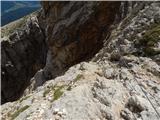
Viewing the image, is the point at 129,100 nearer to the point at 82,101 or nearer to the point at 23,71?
the point at 82,101

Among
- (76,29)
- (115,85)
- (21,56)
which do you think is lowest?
(21,56)

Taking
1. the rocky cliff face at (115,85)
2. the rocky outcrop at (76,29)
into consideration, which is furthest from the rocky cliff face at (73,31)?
the rocky cliff face at (115,85)

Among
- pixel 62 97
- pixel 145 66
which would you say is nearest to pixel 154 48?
pixel 145 66

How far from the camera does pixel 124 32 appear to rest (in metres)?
28.8

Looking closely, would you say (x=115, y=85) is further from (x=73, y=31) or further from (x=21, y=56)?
(x=21, y=56)

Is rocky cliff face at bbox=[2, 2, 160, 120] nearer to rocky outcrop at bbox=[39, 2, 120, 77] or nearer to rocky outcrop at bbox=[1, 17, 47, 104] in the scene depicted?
rocky outcrop at bbox=[39, 2, 120, 77]

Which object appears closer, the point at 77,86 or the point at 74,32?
the point at 77,86

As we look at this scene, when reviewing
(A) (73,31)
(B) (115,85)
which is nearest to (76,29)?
(A) (73,31)

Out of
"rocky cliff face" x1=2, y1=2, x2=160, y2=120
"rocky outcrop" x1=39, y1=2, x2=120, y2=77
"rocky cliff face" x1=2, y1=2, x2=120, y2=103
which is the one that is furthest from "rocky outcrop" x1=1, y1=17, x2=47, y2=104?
"rocky cliff face" x1=2, y1=2, x2=160, y2=120

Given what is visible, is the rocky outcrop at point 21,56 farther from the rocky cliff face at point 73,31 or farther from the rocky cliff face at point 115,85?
the rocky cliff face at point 115,85

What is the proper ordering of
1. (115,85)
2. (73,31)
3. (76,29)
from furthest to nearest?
(73,31)
(76,29)
(115,85)

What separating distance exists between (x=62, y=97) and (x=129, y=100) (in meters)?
4.34

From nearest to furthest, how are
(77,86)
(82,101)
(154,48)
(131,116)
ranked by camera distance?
(131,116), (82,101), (77,86), (154,48)

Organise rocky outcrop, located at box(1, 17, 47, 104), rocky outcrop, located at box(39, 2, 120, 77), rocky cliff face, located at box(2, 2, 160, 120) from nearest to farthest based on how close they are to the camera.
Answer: rocky cliff face, located at box(2, 2, 160, 120)
rocky outcrop, located at box(39, 2, 120, 77)
rocky outcrop, located at box(1, 17, 47, 104)
